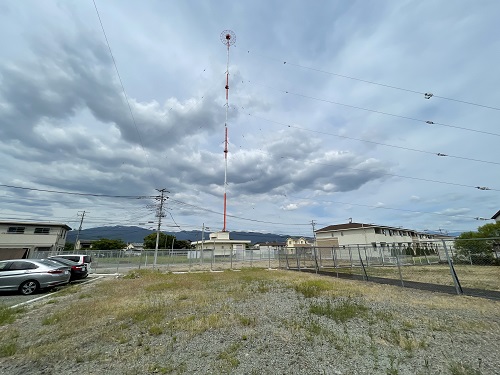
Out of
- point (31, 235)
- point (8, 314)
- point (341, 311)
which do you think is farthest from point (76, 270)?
point (31, 235)

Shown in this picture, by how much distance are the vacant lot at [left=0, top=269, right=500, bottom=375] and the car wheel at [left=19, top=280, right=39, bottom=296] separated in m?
4.13

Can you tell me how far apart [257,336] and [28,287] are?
12.5 metres

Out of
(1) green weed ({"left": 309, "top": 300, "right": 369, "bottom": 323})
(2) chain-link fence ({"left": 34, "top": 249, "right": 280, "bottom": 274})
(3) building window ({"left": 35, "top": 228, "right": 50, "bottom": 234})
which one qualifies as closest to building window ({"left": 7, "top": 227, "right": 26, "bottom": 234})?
(3) building window ({"left": 35, "top": 228, "right": 50, "bottom": 234})

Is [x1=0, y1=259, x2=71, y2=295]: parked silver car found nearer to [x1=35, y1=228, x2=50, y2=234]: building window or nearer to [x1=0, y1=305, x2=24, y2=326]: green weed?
[x1=0, y1=305, x2=24, y2=326]: green weed

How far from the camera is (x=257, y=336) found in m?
5.34

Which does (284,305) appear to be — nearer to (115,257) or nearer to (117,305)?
(117,305)

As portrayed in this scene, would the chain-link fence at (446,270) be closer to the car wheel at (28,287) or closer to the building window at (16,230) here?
the car wheel at (28,287)

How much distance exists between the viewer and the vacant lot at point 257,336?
Result: 402 centimetres

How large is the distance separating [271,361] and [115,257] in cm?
2795

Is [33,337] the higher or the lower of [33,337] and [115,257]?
the lower

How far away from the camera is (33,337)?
570cm

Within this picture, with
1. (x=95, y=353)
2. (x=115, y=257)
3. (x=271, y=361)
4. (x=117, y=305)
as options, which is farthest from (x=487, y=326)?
(x=115, y=257)

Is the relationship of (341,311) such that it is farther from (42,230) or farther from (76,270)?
(42,230)

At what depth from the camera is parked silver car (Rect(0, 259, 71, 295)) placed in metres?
11.3
